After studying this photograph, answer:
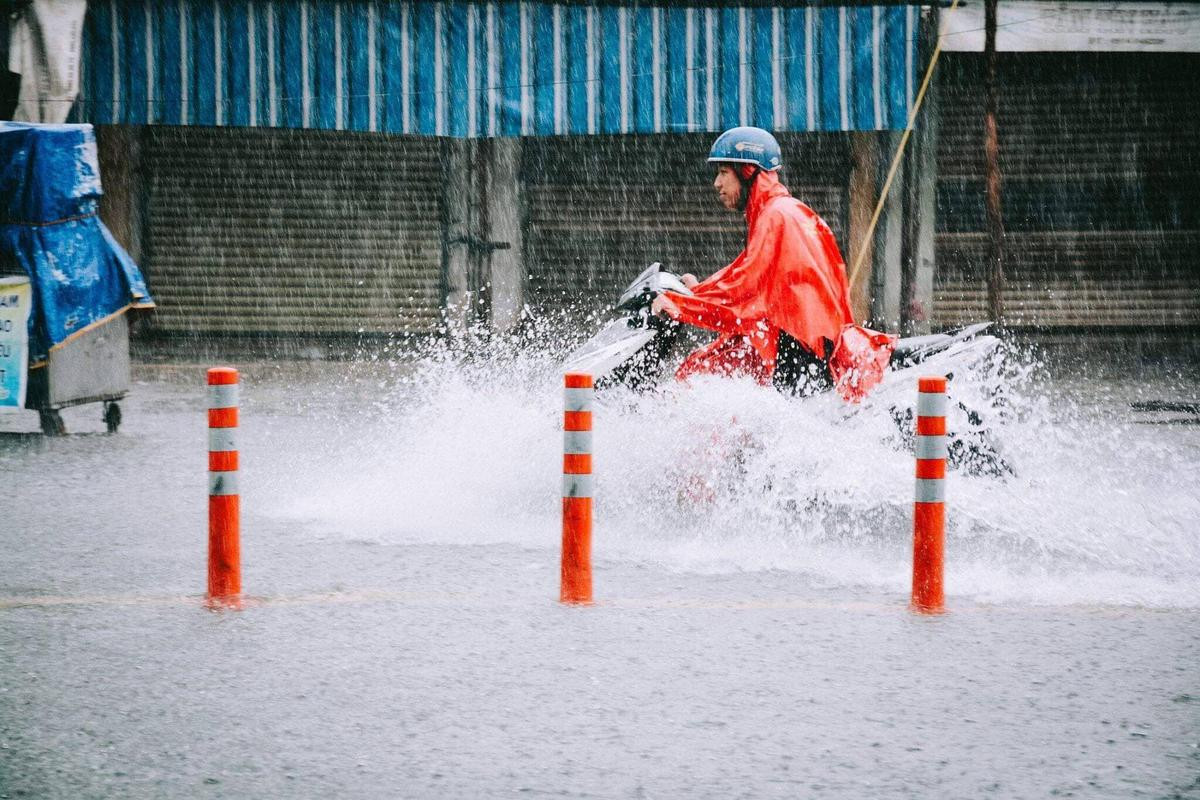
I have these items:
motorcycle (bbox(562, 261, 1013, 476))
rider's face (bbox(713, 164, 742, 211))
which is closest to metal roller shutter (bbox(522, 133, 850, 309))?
rider's face (bbox(713, 164, 742, 211))

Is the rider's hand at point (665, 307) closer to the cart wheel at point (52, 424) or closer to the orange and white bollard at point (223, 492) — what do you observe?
the orange and white bollard at point (223, 492)

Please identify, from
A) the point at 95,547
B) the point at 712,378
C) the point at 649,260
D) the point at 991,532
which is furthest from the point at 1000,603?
the point at 649,260

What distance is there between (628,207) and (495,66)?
246cm

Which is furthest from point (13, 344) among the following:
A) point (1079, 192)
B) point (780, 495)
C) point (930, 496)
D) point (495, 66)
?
point (1079, 192)

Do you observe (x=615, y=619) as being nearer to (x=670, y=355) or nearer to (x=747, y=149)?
(x=670, y=355)

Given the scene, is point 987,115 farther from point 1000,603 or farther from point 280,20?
point 1000,603

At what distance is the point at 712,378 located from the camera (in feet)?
23.5

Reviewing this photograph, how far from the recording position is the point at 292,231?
16781mm

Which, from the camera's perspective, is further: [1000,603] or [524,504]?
[524,504]

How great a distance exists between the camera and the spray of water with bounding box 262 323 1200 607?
20.3ft

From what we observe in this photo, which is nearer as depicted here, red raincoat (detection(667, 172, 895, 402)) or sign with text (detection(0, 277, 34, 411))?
red raincoat (detection(667, 172, 895, 402))

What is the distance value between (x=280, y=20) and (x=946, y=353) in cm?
1034

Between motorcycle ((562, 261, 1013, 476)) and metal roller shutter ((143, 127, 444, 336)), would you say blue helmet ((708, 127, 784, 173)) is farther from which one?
metal roller shutter ((143, 127, 444, 336))

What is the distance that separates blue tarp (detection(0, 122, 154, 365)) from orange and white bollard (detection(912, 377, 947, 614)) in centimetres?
667
